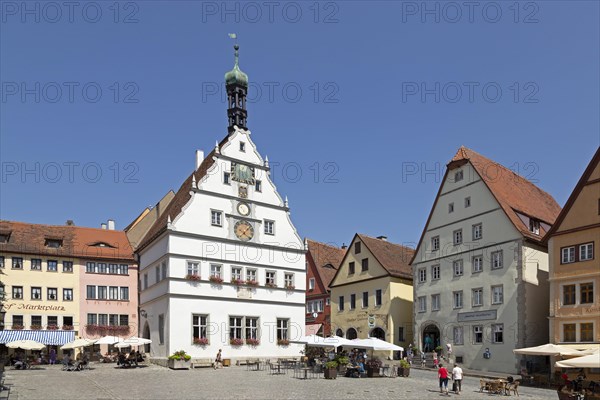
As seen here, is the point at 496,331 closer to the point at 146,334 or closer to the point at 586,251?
the point at 586,251

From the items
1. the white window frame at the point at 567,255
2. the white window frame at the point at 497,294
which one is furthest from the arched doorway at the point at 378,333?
the white window frame at the point at 567,255

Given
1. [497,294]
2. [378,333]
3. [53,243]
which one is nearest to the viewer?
[497,294]

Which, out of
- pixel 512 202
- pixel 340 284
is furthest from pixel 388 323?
pixel 512 202

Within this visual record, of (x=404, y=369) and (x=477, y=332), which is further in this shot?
(x=477, y=332)

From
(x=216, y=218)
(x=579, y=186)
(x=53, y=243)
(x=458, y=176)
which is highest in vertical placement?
(x=458, y=176)

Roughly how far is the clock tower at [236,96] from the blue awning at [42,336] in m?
19.1

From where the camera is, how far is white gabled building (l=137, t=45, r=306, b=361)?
3947 cm

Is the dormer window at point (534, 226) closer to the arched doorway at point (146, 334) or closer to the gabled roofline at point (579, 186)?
the gabled roofline at point (579, 186)

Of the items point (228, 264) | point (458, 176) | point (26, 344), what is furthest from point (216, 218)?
point (458, 176)

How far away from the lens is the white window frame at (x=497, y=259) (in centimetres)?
3792

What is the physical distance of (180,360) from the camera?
3609 centimetres

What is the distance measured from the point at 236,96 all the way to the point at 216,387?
27.8 metres

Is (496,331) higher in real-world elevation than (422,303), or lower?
lower

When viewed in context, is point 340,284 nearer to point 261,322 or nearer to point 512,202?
point 261,322
